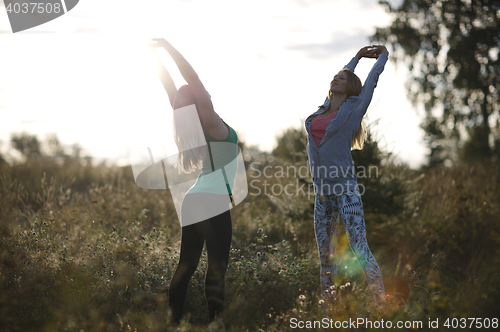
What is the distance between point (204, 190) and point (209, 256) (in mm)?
488

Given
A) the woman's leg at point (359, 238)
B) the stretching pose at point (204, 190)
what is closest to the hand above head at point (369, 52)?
the woman's leg at point (359, 238)

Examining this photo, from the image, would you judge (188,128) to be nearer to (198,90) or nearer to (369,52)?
(198,90)

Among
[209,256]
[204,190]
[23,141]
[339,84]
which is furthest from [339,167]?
[23,141]

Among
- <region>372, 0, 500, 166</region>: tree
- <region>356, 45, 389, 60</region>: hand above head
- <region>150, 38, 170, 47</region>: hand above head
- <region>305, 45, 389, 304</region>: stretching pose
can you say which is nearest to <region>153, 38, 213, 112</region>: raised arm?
<region>150, 38, 170, 47</region>: hand above head

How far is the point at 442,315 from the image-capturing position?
2348 mm

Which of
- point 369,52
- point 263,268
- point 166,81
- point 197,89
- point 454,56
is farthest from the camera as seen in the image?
point 454,56

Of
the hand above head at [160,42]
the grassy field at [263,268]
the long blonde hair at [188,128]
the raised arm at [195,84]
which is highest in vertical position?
the hand above head at [160,42]

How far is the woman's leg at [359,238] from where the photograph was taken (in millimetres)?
2684

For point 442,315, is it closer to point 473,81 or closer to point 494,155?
point 473,81

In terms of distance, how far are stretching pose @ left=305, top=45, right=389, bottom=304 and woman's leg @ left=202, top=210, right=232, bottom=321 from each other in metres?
0.92

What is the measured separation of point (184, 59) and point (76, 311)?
2.29 m

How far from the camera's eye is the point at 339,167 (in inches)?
113

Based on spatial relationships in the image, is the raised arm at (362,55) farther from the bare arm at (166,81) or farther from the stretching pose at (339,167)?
the bare arm at (166,81)

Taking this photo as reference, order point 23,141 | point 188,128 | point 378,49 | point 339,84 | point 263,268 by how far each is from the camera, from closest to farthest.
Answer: point 188,128, point 339,84, point 378,49, point 263,268, point 23,141
